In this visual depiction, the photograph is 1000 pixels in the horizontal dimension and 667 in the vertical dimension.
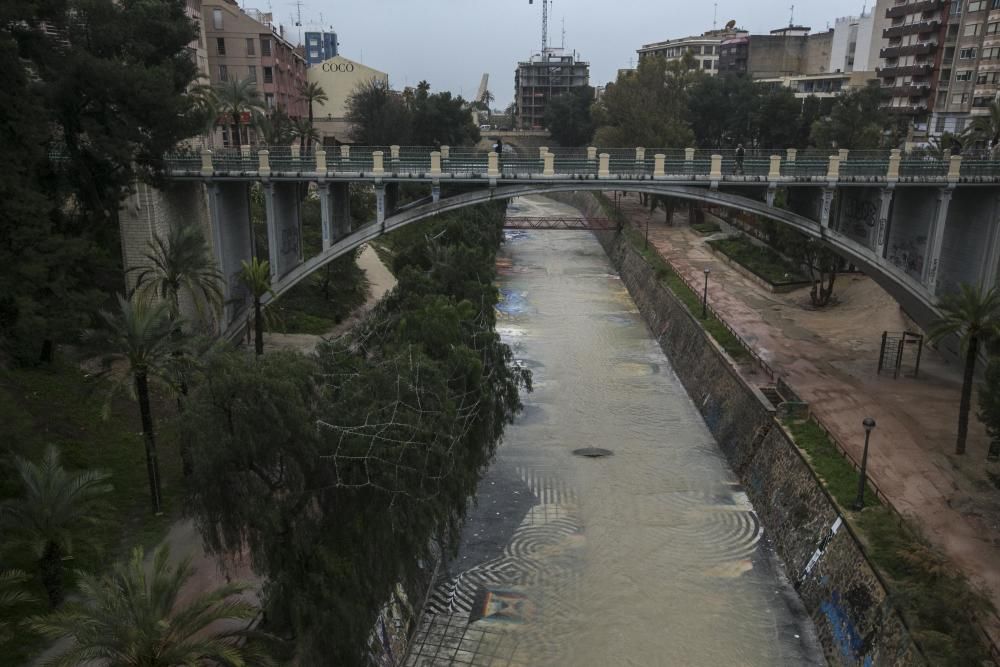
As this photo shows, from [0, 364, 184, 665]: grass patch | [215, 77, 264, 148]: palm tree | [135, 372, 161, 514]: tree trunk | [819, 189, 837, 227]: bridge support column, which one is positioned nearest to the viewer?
[0, 364, 184, 665]: grass patch

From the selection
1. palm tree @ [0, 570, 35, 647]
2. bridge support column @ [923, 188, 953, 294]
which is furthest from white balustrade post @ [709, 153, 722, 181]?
palm tree @ [0, 570, 35, 647]

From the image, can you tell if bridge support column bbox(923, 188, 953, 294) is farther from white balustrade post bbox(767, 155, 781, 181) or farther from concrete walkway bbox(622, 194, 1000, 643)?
white balustrade post bbox(767, 155, 781, 181)

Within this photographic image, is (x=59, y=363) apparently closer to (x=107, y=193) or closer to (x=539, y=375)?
(x=107, y=193)

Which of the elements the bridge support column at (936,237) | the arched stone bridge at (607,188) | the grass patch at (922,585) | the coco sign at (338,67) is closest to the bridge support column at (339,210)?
the arched stone bridge at (607,188)

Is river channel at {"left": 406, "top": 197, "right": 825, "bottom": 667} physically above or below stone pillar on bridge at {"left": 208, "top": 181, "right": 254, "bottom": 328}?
below

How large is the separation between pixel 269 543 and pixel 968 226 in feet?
98.1

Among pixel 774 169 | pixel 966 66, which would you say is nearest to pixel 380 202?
pixel 774 169

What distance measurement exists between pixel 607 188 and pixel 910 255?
1271cm

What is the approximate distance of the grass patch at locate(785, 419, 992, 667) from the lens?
45.1 ft

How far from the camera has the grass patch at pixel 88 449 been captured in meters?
16.4

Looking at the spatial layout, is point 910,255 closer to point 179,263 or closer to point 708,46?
point 179,263

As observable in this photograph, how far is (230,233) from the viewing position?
100ft

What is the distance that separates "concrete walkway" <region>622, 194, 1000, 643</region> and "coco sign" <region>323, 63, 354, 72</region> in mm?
47949

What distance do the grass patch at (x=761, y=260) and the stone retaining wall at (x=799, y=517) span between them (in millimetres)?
10805
